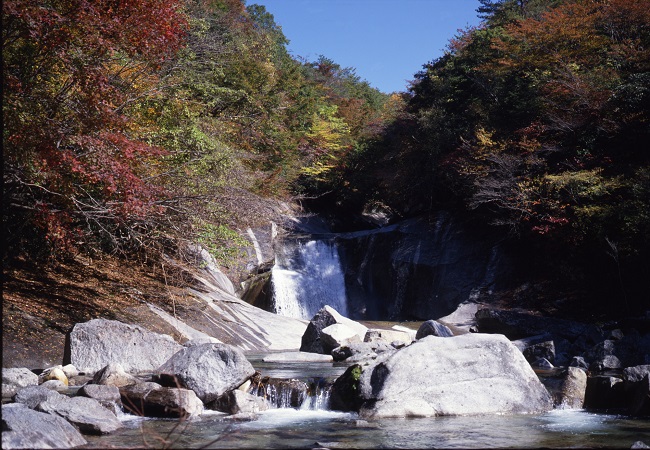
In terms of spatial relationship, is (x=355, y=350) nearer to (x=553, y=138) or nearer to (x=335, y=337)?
(x=335, y=337)

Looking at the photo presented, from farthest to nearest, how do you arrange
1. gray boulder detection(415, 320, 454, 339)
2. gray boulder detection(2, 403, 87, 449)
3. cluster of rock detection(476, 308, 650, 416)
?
1. gray boulder detection(415, 320, 454, 339)
2. cluster of rock detection(476, 308, 650, 416)
3. gray boulder detection(2, 403, 87, 449)

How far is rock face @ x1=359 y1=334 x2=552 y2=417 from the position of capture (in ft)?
24.9

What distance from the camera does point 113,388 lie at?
7.73 meters

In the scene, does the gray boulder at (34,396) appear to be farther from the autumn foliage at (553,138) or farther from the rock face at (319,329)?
the autumn foliage at (553,138)

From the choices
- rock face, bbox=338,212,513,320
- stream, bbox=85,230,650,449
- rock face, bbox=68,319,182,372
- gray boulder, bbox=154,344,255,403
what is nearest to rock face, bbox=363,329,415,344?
stream, bbox=85,230,650,449

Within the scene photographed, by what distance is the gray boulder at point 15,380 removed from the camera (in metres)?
8.20

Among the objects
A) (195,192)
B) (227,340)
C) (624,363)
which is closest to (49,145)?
(195,192)

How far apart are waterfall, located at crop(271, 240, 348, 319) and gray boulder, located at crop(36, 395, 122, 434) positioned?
1622 centimetres

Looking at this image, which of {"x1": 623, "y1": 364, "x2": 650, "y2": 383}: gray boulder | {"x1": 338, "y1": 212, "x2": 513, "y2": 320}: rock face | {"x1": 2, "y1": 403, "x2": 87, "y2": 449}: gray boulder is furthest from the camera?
{"x1": 338, "y1": 212, "x2": 513, "y2": 320}: rock face

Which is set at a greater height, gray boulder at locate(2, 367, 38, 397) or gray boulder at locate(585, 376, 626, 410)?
gray boulder at locate(585, 376, 626, 410)

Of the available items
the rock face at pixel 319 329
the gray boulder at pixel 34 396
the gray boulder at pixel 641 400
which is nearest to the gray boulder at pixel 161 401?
the gray boulder at pixel 34 396

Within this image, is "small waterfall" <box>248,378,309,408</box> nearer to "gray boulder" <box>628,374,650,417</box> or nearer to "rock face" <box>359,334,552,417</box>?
"rock face" <box>359,334,552,417</box>

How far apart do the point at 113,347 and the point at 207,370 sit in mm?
3402

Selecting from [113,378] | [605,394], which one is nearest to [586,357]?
[605,394]
